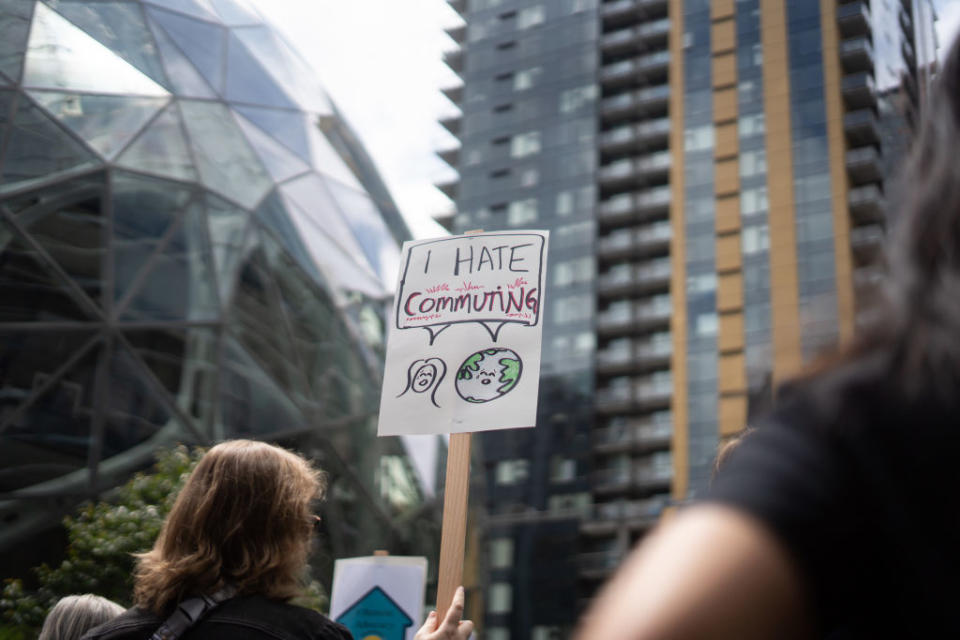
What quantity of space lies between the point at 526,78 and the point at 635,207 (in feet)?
32.5

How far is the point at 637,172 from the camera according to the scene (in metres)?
54.4

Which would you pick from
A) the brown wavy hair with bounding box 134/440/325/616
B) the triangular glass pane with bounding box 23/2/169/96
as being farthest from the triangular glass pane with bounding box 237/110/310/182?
the brown wavy hair with bounding box 134/440/325/616

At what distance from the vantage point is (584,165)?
5494 cm

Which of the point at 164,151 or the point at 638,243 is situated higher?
the point at 638,243

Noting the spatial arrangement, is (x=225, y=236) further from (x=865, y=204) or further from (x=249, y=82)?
(x=865, y=204)

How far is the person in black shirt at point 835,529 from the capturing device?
2.31 ft

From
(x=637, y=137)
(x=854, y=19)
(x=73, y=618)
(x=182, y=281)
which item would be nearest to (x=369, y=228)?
(x=182, y=281)

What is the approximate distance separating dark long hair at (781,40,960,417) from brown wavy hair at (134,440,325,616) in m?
2.10

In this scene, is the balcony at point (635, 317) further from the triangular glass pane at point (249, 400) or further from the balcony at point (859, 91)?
the triangular glass pane at point (249, 400)

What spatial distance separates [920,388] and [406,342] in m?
3.26

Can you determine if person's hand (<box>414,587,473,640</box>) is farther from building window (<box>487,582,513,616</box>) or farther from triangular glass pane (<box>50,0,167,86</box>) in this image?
building window (<box>487,582,513,616</box>)

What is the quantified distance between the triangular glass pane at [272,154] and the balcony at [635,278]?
122ft

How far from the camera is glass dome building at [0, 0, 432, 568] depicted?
44.0 feet

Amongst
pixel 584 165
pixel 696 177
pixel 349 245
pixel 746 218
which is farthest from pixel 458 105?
pixel 349 245
